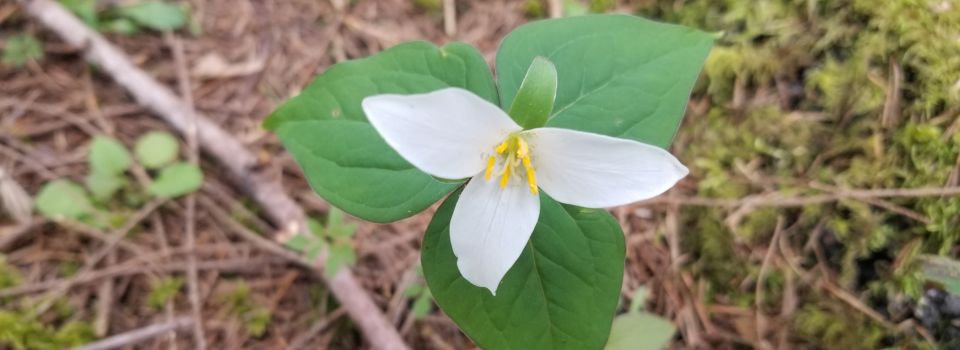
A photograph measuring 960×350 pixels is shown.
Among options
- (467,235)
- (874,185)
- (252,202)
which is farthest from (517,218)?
(252,202)

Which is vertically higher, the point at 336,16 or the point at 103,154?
the point at 336,16

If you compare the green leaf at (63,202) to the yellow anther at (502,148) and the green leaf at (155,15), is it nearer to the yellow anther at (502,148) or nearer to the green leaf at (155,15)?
the green leaf at (155,15)

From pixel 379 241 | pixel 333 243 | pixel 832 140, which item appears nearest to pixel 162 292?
pixel 333 243

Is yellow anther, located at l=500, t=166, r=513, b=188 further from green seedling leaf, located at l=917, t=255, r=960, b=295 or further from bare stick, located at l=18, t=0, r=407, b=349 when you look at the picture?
green seedling leaf, located at l=917, t=255, r=960, b=295

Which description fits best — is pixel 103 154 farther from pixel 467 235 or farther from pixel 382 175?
pixel 467 235

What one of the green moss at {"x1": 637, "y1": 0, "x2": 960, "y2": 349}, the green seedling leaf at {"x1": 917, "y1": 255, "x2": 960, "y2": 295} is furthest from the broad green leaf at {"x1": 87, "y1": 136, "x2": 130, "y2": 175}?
the green seedling leaf at {"x1": 917, "y1": 255, "x2": 960, "y2": 295}

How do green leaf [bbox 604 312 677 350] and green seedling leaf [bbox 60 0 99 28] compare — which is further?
green seedling leaf [bbox 60 0 99 28]
